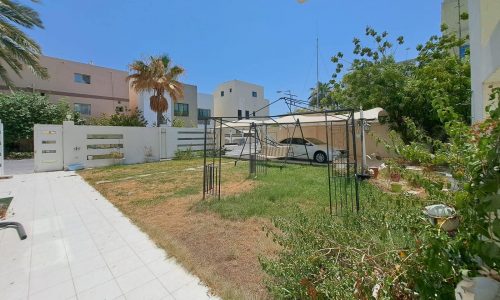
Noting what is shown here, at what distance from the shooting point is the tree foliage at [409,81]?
31.6 feet

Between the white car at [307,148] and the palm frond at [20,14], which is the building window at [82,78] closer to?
the palm frond at [20,14]

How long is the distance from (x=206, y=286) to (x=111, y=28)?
56.8 ft

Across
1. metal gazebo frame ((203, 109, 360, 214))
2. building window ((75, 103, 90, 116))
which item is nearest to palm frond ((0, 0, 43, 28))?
metal gazebo frame ((203, 109, 360, 214))

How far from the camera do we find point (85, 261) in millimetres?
3344

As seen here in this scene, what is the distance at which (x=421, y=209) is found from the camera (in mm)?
2387

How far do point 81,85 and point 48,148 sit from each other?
47.9 feet

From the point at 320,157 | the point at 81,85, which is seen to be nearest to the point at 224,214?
the point at 320,157

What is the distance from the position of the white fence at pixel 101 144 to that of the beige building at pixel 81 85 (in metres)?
11.4

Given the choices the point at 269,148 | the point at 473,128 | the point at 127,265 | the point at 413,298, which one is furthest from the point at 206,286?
the point at 269,148

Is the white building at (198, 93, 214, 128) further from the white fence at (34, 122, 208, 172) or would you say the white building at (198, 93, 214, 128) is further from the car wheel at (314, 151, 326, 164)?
the car wheel at (314, 151, 326, 164)

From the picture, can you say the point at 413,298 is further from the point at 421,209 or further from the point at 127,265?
the point at 127,265

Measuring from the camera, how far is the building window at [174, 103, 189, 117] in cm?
2716

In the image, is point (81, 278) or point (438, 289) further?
point (81, 278)

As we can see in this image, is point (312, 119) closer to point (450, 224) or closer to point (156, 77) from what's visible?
point (450, 224)
